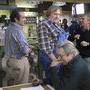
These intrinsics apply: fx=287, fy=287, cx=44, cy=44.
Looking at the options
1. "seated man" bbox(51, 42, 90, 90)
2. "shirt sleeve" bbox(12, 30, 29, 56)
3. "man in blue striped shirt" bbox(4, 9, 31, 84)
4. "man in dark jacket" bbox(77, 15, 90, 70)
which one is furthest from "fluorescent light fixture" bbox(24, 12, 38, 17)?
"seated man" bbox(51, 42, 90, 90)

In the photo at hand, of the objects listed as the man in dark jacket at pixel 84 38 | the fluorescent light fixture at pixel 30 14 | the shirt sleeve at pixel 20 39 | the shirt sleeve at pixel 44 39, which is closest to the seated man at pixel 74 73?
the shirt sleeve at pixel 44 39

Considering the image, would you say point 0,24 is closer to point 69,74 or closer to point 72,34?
point 72,34

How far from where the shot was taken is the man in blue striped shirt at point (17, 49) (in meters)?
4.29

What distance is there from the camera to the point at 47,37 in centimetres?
402

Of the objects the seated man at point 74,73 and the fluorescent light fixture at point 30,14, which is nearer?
the seated man at point 74,73

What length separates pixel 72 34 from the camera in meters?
5.25

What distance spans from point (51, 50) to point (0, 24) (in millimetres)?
3135

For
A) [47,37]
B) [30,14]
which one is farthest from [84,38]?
[30,14]

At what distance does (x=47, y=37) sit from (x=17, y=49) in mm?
589

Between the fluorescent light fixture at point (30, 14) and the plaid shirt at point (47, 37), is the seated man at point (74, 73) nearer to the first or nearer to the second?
the plaid shirt at point (47, 37)

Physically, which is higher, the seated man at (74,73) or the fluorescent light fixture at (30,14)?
the fluorescent light fixture at (30,14)

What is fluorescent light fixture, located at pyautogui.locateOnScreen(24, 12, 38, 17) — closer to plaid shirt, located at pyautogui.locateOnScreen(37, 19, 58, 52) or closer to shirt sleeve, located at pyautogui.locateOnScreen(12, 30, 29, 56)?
shirt sleeve, located at pyautogui.locateOnScreen(12, 30, 29, 56)

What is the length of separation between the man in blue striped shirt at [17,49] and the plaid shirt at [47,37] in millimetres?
380

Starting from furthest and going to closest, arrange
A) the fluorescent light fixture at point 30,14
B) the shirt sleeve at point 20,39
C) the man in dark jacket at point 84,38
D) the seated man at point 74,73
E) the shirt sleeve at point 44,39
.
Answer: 1. the fluorescent light fixture at point 30,14
2. the man in dark jacket at point 84,38
3. the shirt sleeve at point 20,39
4. the shirt sleeve at point 44,39
5. the seated man at point 74,73
